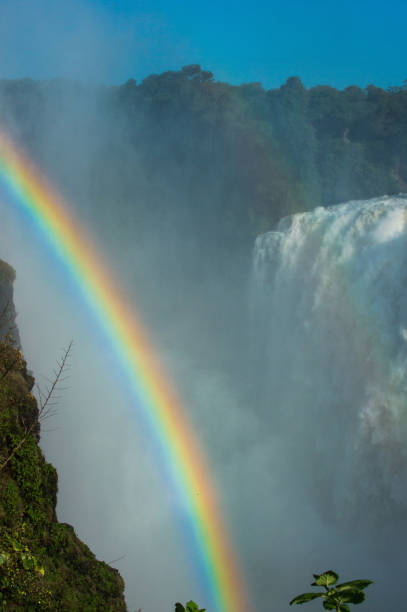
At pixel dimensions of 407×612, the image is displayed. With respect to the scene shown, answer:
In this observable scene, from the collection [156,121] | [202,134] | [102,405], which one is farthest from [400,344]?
[156,121]

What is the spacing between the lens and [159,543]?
61.7ft

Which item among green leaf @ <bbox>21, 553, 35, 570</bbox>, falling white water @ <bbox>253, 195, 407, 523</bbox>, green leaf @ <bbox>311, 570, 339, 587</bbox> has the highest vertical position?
falling white water @ <bbox>253, 195, 407, 523</bbox>

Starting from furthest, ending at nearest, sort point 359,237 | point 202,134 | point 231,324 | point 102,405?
point 202,134 < point 231,324 < point 102,405 < point 359,237

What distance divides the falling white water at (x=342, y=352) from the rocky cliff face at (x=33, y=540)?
39.4ft

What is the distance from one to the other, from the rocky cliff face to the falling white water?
12.0 m

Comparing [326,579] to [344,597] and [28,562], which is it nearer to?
[344,597]

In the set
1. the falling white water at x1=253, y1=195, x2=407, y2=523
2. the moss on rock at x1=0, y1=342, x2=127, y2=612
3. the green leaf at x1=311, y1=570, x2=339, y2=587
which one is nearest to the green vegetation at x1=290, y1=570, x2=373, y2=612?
the green leaf at x1=311, y1=570, x2=339, y2=587

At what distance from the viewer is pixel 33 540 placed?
602cm

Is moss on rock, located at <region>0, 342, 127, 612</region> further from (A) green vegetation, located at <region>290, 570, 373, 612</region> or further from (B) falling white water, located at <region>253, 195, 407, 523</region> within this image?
(B) falling white water, located at <region>253, 195, 407, 523</region>

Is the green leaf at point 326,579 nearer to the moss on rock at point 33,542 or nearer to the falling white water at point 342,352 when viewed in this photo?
the moss on rock at point 33,542

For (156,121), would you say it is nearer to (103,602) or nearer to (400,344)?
(400,344)

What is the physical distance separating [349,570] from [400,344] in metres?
8.57

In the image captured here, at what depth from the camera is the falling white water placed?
1561cm

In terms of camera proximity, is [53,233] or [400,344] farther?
[53,233]
